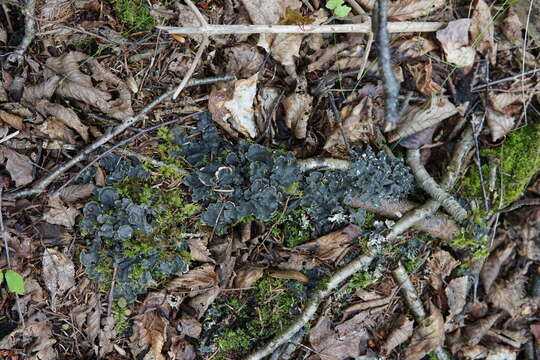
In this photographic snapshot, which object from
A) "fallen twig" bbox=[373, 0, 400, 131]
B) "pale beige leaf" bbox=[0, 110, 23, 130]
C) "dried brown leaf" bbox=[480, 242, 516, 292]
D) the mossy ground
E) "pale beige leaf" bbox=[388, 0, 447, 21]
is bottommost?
the mossy ground

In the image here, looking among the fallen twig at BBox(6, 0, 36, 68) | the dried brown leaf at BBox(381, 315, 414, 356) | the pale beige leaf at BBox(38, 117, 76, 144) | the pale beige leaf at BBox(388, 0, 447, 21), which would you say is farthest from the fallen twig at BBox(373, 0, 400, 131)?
the fallen twig at BBox(6, 0, 36, 68)

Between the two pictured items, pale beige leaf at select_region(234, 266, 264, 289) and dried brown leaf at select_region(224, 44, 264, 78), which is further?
pale beige leaf at select_region(234, 266, 264, 289)

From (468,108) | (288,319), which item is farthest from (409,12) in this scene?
(288,319)

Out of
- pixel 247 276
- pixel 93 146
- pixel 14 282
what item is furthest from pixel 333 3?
pixel 14 282

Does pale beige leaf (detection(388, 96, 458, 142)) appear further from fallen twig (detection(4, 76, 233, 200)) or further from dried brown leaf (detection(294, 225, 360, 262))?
fallen twig (detection(4, 76, 233, 200))

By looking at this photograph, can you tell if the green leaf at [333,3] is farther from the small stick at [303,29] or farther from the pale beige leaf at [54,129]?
the pale beige leaf at [54,129]

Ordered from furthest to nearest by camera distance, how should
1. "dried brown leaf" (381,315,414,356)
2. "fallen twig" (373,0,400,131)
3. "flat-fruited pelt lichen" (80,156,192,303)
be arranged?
1. "dried brown leaf" (381,315,414,356)
2. "flat-fruited pelt lichen" (80,156,192,303)
3. "fallen twig" (373,0,400,131)

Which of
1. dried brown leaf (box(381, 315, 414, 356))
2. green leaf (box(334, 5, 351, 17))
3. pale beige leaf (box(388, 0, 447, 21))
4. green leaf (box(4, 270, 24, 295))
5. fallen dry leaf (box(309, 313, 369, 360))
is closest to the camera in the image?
green leaf (box(4, 270, 24, 295))
